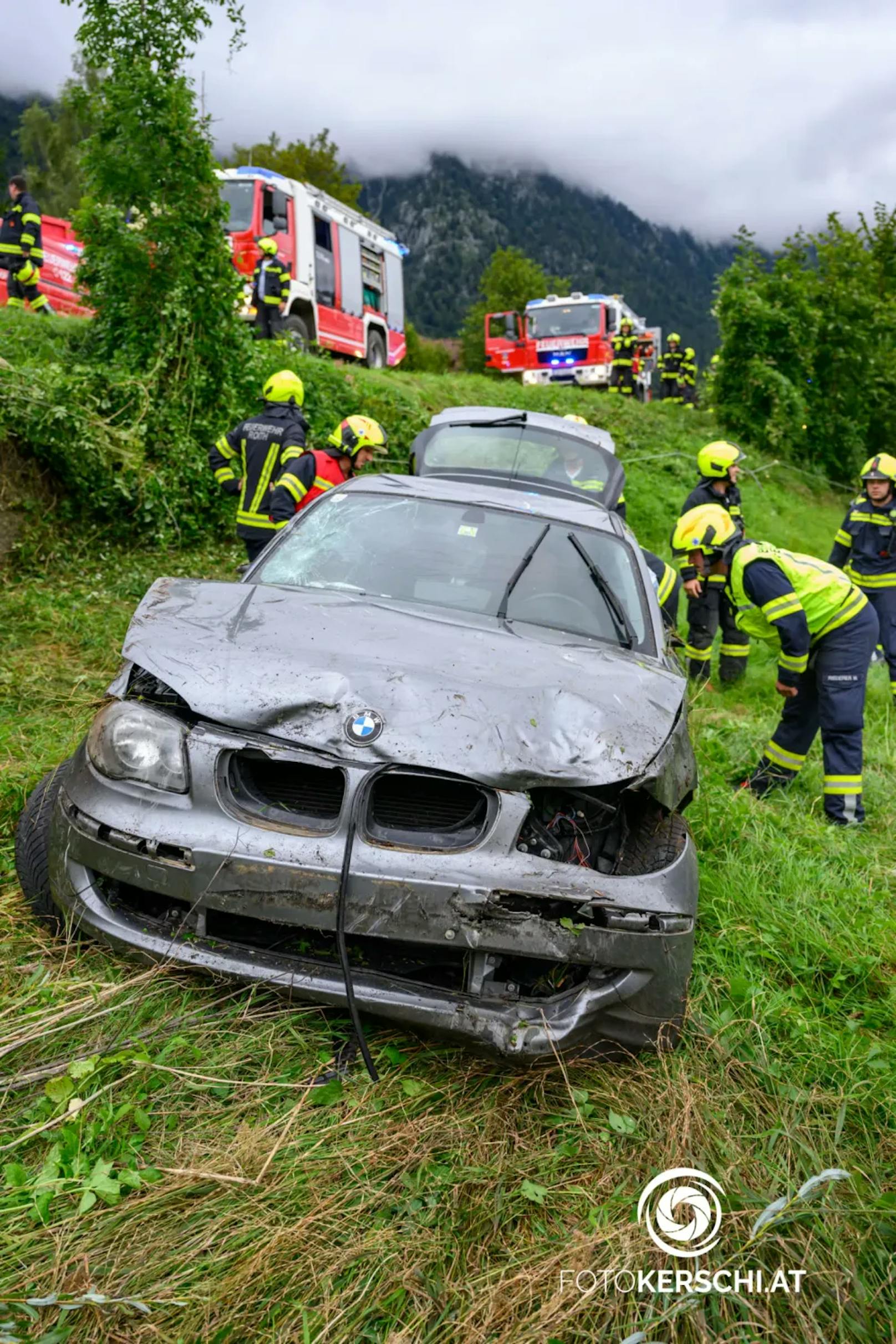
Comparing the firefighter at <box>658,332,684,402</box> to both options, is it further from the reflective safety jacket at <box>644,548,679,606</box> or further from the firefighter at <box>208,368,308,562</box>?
the firefighter at <box>208,368,308,562</box>

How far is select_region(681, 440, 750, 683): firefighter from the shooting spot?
300 inches

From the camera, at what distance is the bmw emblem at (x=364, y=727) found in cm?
239

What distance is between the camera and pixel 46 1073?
2230 millimetres

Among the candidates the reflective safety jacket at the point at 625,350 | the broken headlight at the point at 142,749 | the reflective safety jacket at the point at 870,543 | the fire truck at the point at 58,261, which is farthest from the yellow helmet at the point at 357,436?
the reflective safety jacket at the point at 625,350

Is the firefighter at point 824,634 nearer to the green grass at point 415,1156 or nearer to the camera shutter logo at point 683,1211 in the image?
the green grass at point 415,1156

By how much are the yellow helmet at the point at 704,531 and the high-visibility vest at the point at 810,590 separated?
166 cm

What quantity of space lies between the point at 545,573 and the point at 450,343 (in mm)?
54440

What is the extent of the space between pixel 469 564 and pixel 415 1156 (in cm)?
215

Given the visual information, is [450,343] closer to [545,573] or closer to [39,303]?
[39,303]

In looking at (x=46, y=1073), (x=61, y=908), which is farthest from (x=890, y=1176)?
(x=61, y=908)

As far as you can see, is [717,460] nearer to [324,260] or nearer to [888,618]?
[888,618]

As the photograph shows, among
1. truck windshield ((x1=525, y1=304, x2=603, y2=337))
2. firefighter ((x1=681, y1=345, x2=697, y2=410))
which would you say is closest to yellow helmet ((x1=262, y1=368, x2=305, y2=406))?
firefighter ((x1=681, y1=345, x2=697, y2=410))

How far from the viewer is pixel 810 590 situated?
5.00 meters

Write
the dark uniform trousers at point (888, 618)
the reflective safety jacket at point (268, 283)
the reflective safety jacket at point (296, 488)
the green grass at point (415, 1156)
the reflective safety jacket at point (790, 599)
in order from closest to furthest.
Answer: the green grass at point (415, 1156) → the reflective safety jacket at point (790, 599) → the reflective safety jacket at point (296, 488) → the dark uniform trousers at point (888, 618) → the reflective safety jacket at point (268, 283)
